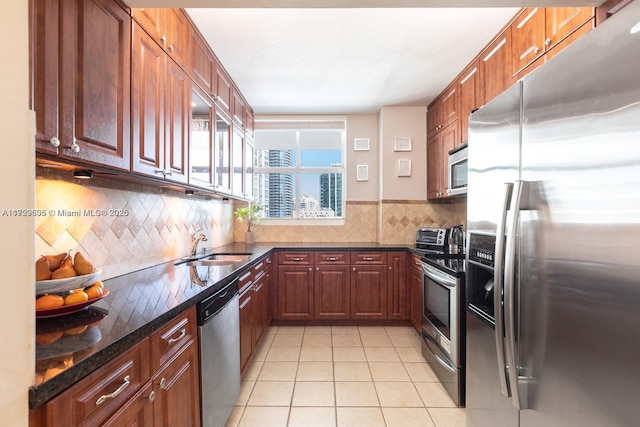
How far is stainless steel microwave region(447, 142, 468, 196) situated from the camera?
257 cm

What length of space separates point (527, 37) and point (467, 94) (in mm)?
841

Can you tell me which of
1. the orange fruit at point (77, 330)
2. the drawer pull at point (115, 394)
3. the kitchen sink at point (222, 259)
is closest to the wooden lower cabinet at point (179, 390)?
the drawer pull at point (115, 394)

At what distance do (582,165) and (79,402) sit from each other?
155 cm

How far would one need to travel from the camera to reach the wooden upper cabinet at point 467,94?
2533mm

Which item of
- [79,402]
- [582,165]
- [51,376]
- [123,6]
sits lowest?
[79,402]

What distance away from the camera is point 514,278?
1155 millimetres

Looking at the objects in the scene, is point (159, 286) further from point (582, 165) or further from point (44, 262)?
point (582, 165)

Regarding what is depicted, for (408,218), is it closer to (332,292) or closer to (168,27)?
(332,292)

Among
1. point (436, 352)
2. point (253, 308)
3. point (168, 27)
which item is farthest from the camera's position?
point (253, 308)

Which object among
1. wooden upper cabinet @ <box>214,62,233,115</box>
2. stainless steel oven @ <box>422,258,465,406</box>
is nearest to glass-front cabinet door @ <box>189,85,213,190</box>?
wooden upper cabinet @ <box>214,62,233,115</box>

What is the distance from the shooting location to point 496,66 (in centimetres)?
223

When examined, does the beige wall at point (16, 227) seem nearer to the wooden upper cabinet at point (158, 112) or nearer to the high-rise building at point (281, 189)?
the wooden upper cabinet at point (158, 112)

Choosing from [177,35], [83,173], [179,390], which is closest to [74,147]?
[83,173]

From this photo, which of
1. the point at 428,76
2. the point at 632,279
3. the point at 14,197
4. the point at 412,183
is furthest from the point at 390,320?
the point at 14,197
